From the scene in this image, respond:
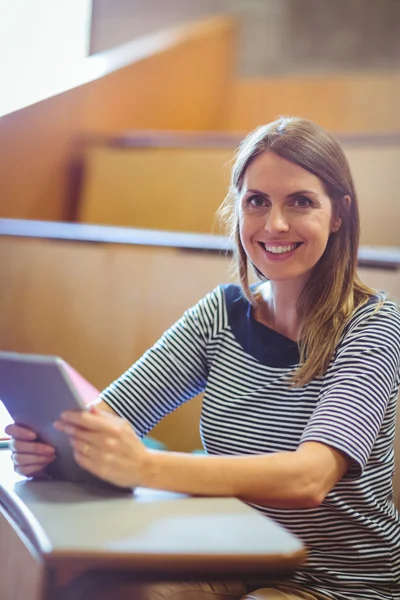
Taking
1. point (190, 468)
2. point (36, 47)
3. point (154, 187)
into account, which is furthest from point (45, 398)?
point (36, 47)

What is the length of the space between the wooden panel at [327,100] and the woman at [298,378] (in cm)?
239

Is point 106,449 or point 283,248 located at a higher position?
point 283,248

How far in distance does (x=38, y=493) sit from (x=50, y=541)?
0.64ft

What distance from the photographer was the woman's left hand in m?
0.92

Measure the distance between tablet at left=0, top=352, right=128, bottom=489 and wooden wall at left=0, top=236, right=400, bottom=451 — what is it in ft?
2.65

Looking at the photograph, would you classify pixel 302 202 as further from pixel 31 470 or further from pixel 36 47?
pixel 36 47

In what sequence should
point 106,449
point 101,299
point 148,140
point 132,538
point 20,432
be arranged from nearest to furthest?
1. point 132,538
2. point 106,449
3. point 20,432
4. point 101,299
5. point 148,140

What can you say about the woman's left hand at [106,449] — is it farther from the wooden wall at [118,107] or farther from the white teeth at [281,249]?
the wooden wall at [118,107]

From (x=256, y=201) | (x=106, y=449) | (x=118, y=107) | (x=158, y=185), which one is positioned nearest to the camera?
(x=106, y=449)

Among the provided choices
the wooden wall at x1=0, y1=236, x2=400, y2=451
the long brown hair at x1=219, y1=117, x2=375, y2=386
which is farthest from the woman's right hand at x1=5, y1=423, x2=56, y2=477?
the wooden wall at x1=0, y1=236, x2=400, y2=451

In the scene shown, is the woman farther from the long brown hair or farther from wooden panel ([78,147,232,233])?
wooden panel ([78,147,232,233])

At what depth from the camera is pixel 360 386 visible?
110cm

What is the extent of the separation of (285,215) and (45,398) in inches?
21.1

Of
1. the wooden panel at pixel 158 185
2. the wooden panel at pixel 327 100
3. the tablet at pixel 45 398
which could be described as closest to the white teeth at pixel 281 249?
the tablet at pixel 45 398
